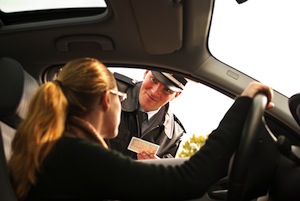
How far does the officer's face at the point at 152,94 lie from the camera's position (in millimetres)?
2215

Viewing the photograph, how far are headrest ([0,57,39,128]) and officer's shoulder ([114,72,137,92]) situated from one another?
0.88 m

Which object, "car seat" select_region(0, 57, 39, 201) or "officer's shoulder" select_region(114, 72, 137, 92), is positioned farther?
"officer's shoulder" select_region(114, 72, 137, 92)

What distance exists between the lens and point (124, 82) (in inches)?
88.0

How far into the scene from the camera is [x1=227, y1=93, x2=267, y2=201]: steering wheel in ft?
3.32

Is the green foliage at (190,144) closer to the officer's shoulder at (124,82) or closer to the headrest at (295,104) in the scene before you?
the officer's shoulder at (124,82)

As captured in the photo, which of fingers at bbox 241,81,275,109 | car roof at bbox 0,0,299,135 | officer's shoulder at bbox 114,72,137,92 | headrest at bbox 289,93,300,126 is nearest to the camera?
fingers at bbox 241,81,275,109

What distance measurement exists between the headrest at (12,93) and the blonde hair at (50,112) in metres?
0.07

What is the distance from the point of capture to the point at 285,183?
1182 millimetres

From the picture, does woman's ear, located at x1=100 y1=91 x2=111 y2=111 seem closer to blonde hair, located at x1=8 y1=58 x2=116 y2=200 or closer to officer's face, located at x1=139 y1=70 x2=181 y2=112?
blonde hair, located at x1=8 y1=58 x2=116 y2=200

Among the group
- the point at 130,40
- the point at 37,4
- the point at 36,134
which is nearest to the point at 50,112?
the point at 36,134

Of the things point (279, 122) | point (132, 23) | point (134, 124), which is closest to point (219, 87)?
point (279, 122)

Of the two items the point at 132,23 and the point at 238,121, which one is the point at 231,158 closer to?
the point at 238,121

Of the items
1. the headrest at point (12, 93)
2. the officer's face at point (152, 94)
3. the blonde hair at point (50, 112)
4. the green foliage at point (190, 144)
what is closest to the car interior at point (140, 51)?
the headrest at point (12, 93)

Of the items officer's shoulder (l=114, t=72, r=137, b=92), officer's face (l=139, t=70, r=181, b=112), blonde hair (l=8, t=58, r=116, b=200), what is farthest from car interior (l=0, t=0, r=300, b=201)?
officer's face (l=139, t=70, r=181, b=112)
